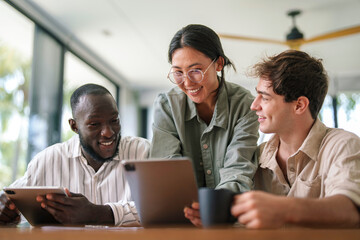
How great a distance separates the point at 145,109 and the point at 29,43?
359 cm

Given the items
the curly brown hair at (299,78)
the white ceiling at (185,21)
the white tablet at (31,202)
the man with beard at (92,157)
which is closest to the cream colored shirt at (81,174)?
the man with beard at (92,157)

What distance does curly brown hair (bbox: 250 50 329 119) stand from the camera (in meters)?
1.32

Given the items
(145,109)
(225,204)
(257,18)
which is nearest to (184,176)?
(225,204)

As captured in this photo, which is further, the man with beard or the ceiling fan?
the ceiling fan

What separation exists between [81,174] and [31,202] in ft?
1.74

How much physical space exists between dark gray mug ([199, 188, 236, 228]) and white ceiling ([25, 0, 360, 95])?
8.51 feet

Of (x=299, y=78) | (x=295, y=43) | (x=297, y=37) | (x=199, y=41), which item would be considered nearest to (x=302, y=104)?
(x=299, y=78)

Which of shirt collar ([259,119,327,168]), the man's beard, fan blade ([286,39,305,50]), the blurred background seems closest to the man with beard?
the man's beard

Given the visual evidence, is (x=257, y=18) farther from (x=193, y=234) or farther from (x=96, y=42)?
(x=193, y=234)

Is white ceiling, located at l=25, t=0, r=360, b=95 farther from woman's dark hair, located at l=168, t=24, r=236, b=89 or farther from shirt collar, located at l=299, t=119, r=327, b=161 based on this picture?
shirt collar, located at l=299, t=119, r=327, b=161

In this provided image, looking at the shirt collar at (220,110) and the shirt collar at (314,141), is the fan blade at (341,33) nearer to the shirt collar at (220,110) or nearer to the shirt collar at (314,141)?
the shirt collar at (220,110)

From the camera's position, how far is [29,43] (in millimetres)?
4172

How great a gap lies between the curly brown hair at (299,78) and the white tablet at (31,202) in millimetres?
829

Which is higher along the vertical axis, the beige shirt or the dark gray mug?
the beige shirt
